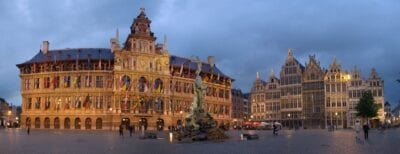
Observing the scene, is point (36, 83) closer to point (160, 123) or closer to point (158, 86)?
point (158, 86)

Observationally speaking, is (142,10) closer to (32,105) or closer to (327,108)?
(32,105)

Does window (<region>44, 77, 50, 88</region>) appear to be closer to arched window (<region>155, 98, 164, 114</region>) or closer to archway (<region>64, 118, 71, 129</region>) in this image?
archway (<region>64, 118, 71, 129</region>)

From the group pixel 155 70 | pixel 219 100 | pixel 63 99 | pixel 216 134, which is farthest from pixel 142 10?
pixel 216 134

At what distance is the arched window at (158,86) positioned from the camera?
283 ft

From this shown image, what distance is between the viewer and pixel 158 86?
86.7 m

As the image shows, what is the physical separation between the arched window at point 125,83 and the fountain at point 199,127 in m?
43.3

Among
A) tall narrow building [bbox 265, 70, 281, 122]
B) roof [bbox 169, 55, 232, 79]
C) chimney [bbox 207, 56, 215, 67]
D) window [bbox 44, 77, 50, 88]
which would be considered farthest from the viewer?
tall narrow building [bbox 265, 70, 281, 122]

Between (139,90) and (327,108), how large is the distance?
54165 millimetres

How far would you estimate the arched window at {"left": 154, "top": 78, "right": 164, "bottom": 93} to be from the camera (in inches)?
3393

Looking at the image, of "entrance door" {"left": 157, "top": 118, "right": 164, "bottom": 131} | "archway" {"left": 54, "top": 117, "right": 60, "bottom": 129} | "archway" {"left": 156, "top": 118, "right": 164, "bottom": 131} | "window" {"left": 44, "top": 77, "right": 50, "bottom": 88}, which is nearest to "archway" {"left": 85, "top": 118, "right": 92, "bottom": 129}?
"archway" {"left": 54, "top": 117, "right": 60, "bottom": 129}

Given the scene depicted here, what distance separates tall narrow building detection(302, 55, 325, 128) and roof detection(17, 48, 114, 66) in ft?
182

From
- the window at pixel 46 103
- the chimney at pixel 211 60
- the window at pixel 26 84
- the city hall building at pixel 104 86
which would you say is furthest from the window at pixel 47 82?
the chimney at pixel 211 60

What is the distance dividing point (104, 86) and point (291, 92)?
55.9 m

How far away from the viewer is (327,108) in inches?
4515
